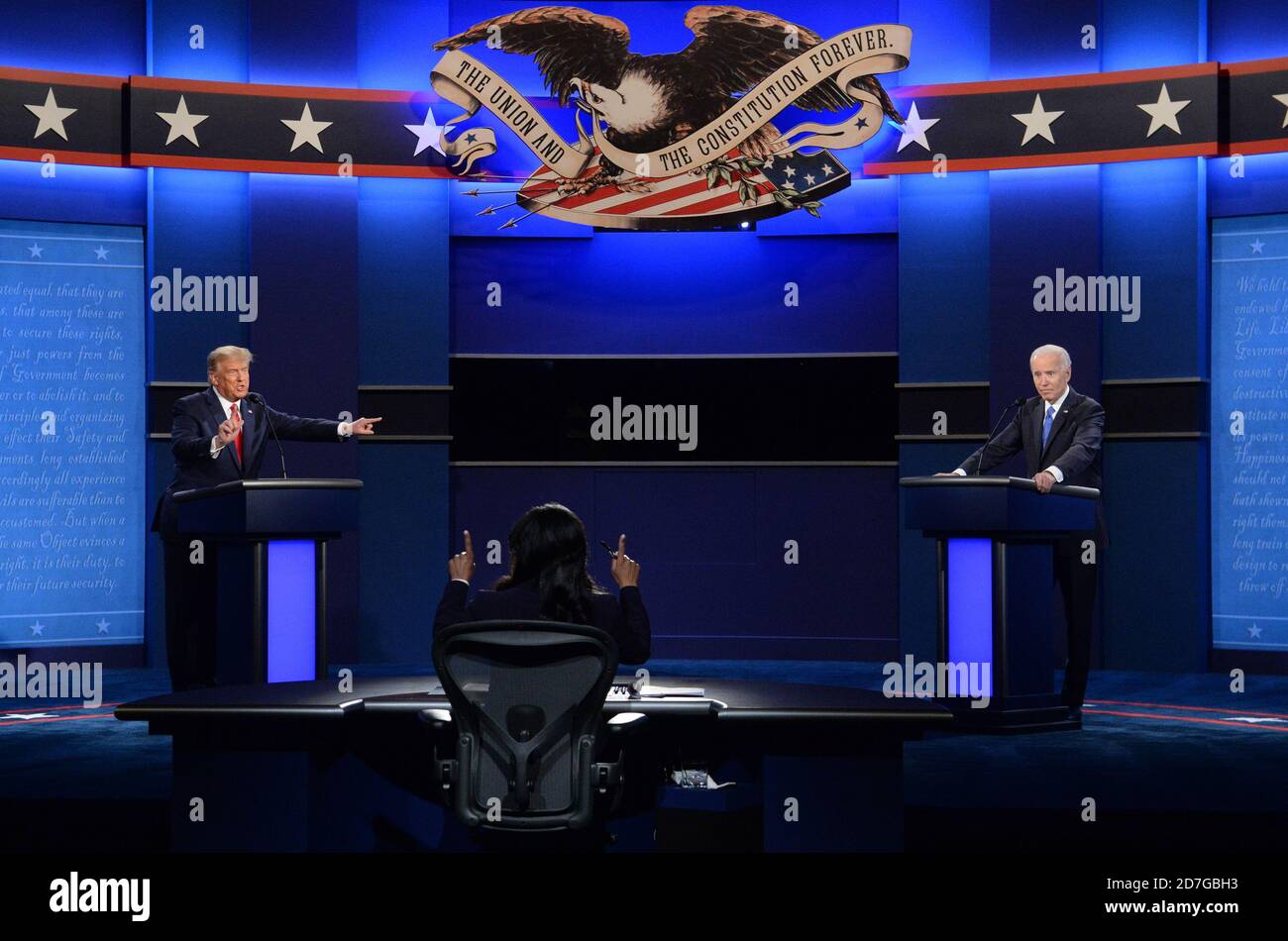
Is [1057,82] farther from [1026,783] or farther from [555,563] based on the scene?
[555,563]

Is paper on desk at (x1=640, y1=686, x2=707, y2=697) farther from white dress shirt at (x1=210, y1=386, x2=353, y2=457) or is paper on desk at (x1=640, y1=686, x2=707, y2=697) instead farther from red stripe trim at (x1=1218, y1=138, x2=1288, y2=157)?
red stripe trim at (x1=1218, y1=138, x2=1288, y2=157)

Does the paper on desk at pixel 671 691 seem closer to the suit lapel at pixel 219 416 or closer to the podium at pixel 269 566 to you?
the podium at pixel 269 566

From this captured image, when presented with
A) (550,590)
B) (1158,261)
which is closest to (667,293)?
(1158,261)

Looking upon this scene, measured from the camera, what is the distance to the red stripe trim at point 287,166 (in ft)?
25.1

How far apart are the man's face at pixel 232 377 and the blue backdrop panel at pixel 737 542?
8.64 ft

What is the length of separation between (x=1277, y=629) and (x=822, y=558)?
2478 millimetres

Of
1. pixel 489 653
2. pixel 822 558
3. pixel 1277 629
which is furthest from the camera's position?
pixel 822 558

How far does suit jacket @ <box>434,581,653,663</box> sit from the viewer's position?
3359 millimetres

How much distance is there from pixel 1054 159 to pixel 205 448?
4801 mm

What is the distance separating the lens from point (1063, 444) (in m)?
5.73

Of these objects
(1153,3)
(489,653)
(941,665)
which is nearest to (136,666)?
(941,665)

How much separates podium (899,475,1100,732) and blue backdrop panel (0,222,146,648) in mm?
4569
